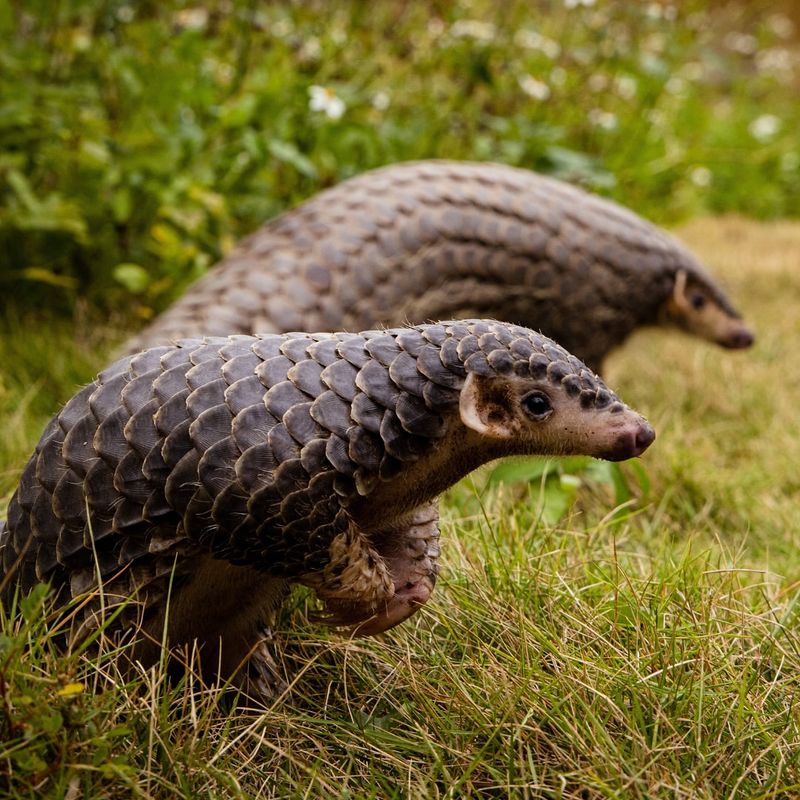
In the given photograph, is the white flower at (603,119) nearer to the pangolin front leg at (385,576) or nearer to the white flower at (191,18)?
the white flower at (191,18)

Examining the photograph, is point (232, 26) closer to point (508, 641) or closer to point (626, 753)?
point (508, 641)

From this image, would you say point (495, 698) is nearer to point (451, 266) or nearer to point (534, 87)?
point (451, 266)

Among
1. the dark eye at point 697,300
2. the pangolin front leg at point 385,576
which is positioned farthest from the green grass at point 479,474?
the dark eye at point 697,300

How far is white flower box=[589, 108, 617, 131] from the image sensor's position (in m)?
5.88

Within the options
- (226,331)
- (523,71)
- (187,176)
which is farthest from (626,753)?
(523,71)

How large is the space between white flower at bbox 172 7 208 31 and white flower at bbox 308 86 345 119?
0.55 m

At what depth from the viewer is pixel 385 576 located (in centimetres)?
196

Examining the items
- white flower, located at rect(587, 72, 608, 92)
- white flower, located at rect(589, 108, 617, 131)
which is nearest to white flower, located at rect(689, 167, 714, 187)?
white flower, located at rect(587, 72, 608, 92)

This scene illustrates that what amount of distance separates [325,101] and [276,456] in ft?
8.97

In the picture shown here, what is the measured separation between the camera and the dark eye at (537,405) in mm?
1923

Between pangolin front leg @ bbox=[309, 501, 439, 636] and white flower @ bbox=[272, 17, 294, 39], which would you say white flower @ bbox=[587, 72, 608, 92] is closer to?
white flower @ bbox=[272, 17, 294, 39]

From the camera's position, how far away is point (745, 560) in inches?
114

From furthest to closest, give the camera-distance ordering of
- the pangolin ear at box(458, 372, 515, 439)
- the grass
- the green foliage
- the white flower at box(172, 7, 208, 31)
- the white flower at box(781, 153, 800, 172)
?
the white flower at box(781, 153, 800, 172) → the white flower at box(172, 7, 208, 31) → the green foliage → the pangolin ear at box(458, 372, 515, 439) → the grass

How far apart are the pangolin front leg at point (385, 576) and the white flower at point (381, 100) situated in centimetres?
345
